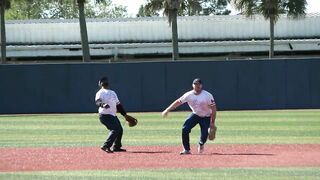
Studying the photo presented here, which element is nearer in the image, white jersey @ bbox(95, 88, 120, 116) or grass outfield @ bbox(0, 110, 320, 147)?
white jersey @ bbox(95, 88, 120, 116)

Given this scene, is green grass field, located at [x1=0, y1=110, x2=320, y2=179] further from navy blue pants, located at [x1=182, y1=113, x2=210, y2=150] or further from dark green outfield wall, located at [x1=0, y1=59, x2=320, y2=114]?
dark green outfield wall, located at [x1=0, y1=59, x2=320, y2=114]

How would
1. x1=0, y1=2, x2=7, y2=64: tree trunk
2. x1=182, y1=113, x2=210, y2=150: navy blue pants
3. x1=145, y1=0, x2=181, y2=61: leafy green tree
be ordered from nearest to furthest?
x1=182, y1=113, x2=210, y2=150: navy blue pants, x1=145, y1=0, x2=181, y2=61: leafy green tree, x1=0, y1=2, x2=7, y2=64: tree trunk

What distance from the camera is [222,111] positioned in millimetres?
35781

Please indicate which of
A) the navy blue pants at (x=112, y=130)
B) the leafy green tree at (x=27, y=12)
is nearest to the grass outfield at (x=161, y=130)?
the navy blue pants at (x=112, y=130)

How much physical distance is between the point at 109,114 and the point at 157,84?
1872 cm

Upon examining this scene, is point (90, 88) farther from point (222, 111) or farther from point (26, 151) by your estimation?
Result: point (26, 151)

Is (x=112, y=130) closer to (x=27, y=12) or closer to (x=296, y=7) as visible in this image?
(x=296, y=7)

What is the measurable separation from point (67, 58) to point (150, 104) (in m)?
17.7

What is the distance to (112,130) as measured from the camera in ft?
58.7

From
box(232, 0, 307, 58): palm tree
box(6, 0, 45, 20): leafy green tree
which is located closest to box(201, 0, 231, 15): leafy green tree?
box(6, 0, 45, 20): leafy green tree

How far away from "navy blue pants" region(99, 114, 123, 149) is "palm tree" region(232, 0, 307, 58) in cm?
2867

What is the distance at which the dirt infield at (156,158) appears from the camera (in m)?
15.1

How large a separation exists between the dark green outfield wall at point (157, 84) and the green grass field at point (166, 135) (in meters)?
3.83

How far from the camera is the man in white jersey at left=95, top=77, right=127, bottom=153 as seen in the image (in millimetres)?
17812
